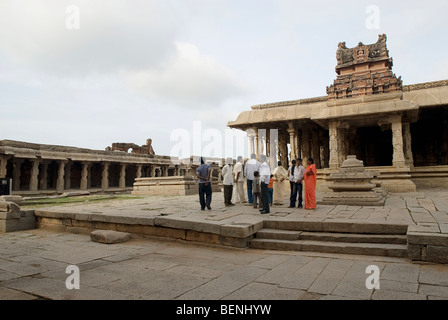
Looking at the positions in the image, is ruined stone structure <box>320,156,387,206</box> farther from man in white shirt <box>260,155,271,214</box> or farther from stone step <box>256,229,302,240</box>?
stone step <box>256,229,302,240</box>

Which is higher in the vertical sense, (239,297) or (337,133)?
(337,133)

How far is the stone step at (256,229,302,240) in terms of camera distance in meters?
4.96

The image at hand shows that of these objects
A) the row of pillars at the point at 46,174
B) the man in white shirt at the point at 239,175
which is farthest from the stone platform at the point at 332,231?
the row of pillars at the point at 46,174

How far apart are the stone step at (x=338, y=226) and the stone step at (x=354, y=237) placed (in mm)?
94

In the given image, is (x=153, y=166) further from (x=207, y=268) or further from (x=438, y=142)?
(x=207, y=268)

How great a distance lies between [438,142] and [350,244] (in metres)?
17.5

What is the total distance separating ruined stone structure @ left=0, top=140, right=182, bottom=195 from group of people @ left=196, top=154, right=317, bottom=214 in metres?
17.2

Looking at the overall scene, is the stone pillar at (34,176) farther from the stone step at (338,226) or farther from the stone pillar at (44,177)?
the stone step at (338,226)

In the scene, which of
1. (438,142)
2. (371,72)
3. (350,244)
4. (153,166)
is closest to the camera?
(350,244)

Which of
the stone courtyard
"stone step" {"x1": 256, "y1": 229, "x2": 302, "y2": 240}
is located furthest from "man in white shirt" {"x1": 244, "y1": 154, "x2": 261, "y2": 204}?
"stone step" {"x1": 256, "y1": 229, "x2": 302, "y2": 240}

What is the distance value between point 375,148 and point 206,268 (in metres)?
19.5

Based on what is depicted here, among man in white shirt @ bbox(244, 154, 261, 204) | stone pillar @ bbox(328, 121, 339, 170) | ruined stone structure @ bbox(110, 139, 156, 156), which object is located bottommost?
man in white shirt @ bbox(244, 154, 261, 204)
